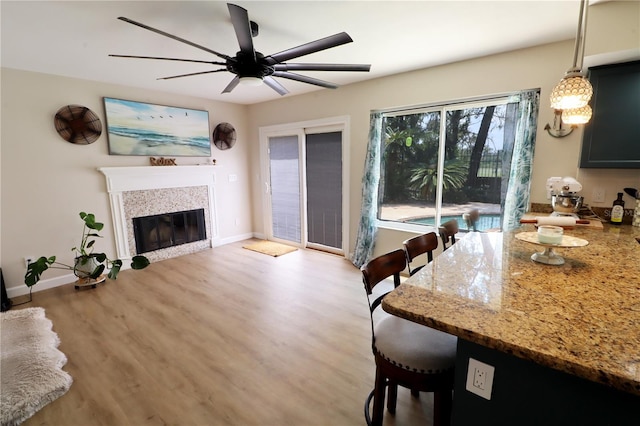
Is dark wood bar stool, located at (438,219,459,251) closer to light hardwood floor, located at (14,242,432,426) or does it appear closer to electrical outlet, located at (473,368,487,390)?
light hardwood floor, located at (14,242,432,426)

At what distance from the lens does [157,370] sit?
213 centimetres

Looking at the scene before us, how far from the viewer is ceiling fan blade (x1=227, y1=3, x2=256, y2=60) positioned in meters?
1.56

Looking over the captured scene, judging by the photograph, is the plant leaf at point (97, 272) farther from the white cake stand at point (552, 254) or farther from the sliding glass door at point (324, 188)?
the white cake stand at point (552, 254)

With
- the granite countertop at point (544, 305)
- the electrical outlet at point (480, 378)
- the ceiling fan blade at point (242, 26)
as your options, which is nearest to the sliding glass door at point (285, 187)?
the ceiling fan blade at point (242, 26)

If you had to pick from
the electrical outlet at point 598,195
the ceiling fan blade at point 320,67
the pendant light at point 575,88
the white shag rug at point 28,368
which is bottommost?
the white shag rug at point 28,368

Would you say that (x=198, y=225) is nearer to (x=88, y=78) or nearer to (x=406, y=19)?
(x=88, y=78)

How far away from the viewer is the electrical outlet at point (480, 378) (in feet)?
3.07

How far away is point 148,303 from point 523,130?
4305 millimetres

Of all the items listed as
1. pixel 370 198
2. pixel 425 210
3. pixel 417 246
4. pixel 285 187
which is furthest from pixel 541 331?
pixel 285 187

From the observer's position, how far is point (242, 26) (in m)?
1.71

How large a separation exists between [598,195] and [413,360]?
98.8 inches

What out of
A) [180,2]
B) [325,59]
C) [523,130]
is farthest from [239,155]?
[523,130]

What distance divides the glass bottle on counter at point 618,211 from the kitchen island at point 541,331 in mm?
1282

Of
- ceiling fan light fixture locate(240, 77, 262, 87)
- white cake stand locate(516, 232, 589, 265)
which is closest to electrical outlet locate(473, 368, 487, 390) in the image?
white cake stand locate(516, 232, 589, 265)
